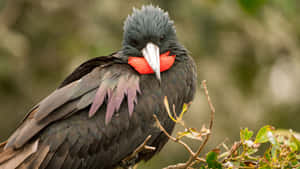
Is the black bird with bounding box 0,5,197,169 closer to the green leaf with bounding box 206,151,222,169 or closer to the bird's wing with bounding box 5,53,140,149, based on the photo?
the bird's wing with bounding box 5,53,140,149

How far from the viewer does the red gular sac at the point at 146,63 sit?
10.7 feet

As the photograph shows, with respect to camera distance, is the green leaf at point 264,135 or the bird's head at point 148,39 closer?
the green leaf at point 264,135

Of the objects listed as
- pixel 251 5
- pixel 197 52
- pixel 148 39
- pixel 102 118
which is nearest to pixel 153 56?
pixel 148 39

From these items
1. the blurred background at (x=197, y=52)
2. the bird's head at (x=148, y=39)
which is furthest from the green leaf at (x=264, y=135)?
the blurred background at (x=197, y=52)

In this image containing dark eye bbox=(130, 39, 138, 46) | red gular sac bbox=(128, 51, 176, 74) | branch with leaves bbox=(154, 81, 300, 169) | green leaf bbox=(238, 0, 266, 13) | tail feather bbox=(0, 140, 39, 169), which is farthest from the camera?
green leaf bbox=(238, 0, 266, 13)

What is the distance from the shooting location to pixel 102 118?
10.2 feet

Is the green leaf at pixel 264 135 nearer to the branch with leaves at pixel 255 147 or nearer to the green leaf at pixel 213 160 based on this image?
the branch with leaves at pixel 255 147

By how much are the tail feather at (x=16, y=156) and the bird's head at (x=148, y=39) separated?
884 millimetres

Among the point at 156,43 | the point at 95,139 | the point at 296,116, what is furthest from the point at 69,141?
the point at 296,116

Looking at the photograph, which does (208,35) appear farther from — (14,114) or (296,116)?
(14,114)

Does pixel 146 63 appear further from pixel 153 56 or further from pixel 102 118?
pixel 102 118

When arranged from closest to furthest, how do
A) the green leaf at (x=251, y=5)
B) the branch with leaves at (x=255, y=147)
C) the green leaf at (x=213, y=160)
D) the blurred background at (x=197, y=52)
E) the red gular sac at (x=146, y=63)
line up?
1. the branch with leaves at (x=255, y=147)
2. the green leaf at (x=213, y=160)
3. the red gular sac at (x=146, y=63)
4. the green leaf at (x=251, y=5)
5. the blurred background at (x=197, y=52)

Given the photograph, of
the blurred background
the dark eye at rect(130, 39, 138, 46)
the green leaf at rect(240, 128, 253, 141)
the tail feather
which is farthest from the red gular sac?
the blurred background

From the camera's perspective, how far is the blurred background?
19.5 feet
